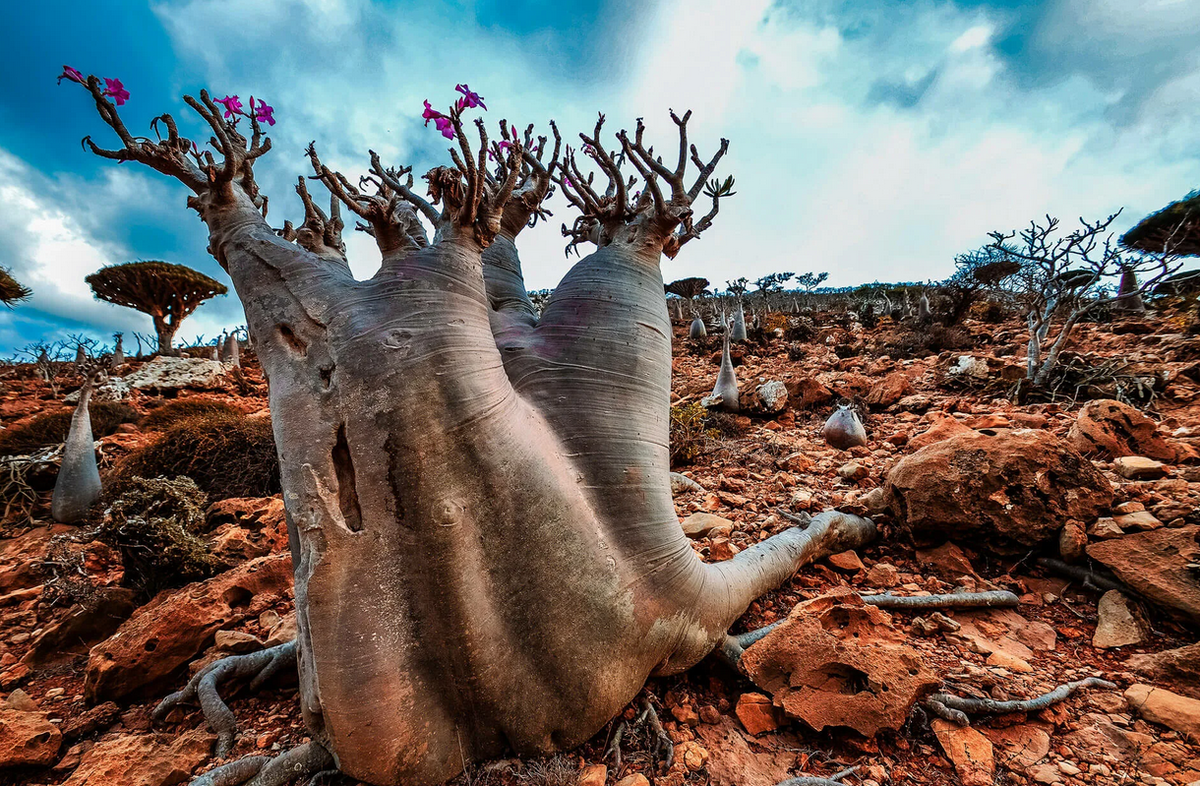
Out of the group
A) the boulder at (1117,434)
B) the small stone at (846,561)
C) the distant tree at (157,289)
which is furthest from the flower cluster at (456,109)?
the distant tree at (157,289)

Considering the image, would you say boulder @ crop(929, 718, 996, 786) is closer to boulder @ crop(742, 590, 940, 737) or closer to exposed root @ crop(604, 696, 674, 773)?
boulder @ crop(742, 590, 940, 737)

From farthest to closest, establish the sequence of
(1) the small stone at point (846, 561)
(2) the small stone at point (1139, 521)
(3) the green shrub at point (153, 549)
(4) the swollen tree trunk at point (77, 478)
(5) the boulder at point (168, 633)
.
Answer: (4) the swollen tree trunk at point (77, 478), (3) the green shrub at point (153, 549), (1) the small stone at point (846, 561), (2) the small stone at point (1139, 521), (5) the boulder at point (168, 633)

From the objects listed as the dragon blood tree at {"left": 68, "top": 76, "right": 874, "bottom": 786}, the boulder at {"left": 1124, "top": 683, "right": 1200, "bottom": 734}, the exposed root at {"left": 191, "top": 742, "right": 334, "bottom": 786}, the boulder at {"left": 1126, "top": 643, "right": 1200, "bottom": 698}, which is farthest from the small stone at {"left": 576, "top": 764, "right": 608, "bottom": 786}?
the boulder at {"left": 1126, "top": 643, "right": 1200, "bottom": 698}

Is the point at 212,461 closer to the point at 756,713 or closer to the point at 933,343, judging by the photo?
the point at 756,713

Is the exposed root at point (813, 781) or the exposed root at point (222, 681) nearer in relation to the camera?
the exposed root at point (813, 781)

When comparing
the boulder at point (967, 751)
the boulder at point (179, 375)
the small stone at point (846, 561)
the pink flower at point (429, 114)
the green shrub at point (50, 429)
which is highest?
the boulder at point (179, 375)

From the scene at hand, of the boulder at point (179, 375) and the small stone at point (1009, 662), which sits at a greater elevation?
the boulder at point (179, 375)

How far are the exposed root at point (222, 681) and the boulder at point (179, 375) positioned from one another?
964 cm

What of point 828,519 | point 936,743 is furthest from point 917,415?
point 936,743

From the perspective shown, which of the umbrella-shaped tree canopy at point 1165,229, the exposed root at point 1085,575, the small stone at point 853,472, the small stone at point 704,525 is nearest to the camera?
the exposed root at point 1085,575

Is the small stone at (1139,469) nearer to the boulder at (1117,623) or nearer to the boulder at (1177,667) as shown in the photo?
the boulder at (1117,623)

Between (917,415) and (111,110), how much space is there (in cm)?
680

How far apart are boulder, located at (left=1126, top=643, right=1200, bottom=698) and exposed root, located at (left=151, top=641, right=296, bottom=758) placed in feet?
11.6

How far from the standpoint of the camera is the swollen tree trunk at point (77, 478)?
4.39 metres
